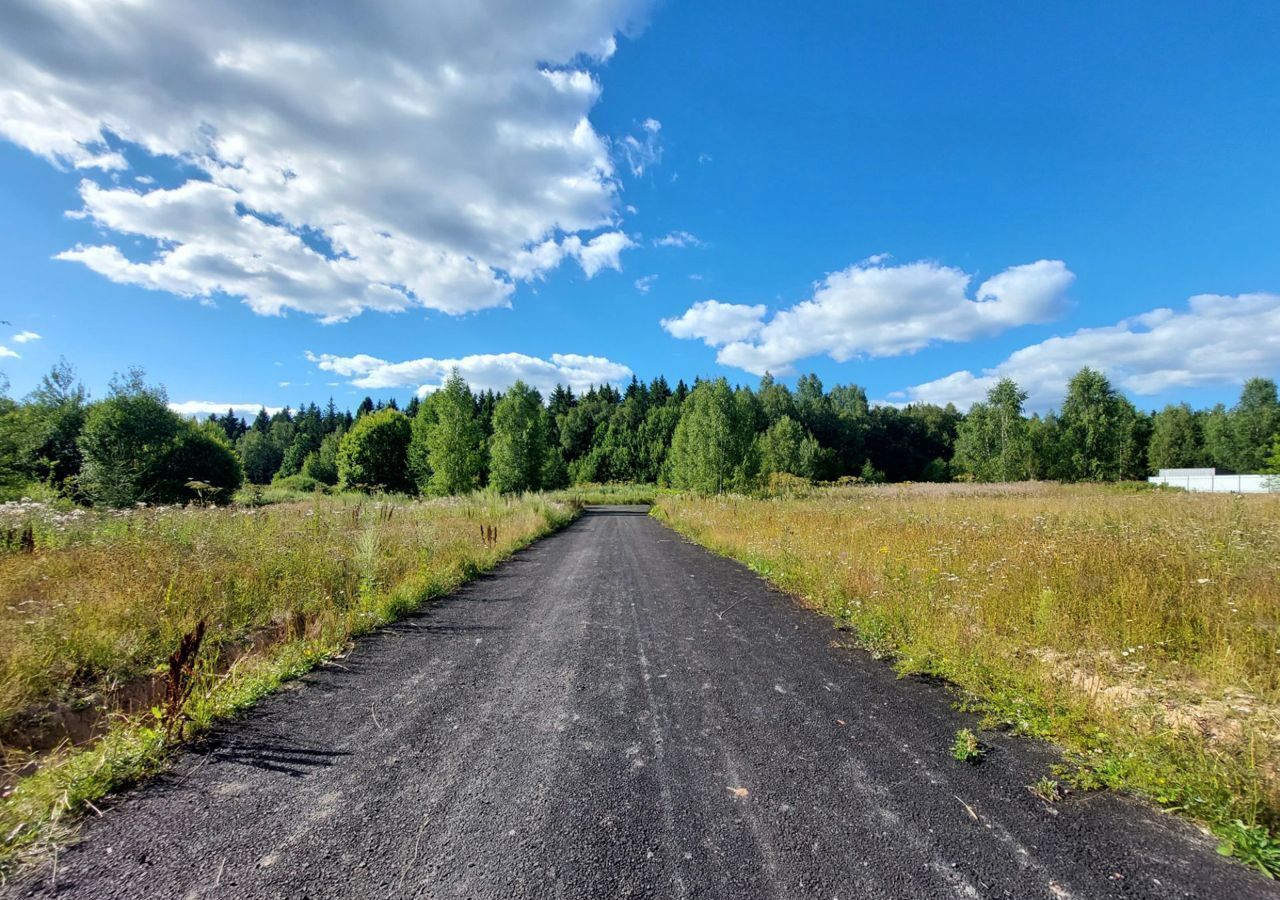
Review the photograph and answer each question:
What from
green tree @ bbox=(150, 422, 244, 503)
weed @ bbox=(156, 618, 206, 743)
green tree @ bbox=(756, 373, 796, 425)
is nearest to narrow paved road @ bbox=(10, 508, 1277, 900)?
weed @ bbox=(156, 618, 206, 743)

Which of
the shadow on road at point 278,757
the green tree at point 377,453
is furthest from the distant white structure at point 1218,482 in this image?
the green tree at point 377,453

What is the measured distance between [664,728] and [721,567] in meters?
7.91

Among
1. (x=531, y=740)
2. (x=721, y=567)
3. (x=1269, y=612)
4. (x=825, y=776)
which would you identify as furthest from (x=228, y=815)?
(x=721, y=567)

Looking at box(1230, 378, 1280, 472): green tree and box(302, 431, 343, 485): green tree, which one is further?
box(302, 431, 343, 485): green tree

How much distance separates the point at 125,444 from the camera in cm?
2777

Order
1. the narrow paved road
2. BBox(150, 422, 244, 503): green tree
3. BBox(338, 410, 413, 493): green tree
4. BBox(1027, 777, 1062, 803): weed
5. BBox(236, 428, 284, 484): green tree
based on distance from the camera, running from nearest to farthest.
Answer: the narrow paved road, BBox(1027, 777, 1062, 803): weed, BBox(150, 422, 244, 503): green tree, BBox(338, 410, 413, 493): green tree, BBox(236, 428, 284, 484): green tree

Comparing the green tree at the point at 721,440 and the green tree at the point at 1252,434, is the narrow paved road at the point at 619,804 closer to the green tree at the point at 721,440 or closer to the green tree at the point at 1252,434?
the green tree at the point at 721,440

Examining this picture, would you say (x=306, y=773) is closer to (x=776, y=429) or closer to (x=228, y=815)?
(x=228, y=815)

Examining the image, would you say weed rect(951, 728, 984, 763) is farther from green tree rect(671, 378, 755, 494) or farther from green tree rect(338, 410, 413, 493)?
green tree rect(338, 410, 413, 493)

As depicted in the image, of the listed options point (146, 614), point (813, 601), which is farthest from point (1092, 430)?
point (146, 614)

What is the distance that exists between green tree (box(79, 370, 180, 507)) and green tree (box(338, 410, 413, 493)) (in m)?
18.2

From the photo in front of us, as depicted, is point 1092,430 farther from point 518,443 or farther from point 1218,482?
point 518,443

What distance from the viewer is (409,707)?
4125 millimetres

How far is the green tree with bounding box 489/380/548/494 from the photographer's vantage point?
33250 mm
